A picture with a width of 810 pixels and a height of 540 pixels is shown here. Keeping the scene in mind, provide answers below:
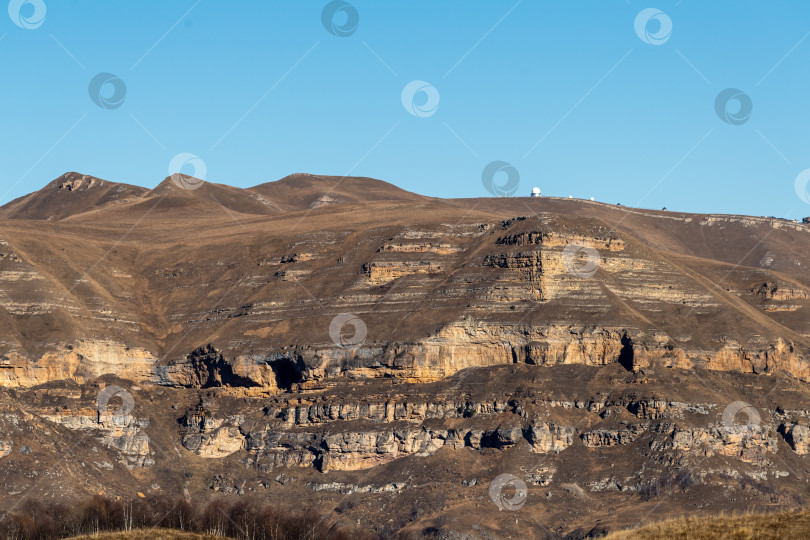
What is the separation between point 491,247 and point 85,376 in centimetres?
5482

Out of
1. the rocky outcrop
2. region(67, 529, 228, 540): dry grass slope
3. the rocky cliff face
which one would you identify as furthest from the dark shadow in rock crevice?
region(67, 529, 228, 540): dry grass slope

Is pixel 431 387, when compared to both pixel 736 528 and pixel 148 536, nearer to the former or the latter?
pixel 148 536

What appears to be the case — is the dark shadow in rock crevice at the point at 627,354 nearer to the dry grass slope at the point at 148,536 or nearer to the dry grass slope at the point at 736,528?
the dry grass slope at the point at 148,536

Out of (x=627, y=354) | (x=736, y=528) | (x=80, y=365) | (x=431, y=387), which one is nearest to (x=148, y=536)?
(x=736, y=528)

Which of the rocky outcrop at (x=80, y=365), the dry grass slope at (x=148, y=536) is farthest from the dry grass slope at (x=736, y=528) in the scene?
the rocky outcrop at (x=80, y=365)

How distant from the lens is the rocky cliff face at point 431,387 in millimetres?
149625

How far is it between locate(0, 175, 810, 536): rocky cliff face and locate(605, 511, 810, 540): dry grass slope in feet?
277

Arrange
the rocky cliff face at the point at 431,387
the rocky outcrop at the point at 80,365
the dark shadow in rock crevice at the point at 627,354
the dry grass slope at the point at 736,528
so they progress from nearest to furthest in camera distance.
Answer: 1. the dry grass slope at the point at 736,528
2. the rocky cliff face at the point at 431,387
3. the rocky outcrop at the point at 80,365
4. the dark shadow in rock crevice at the point at 627,354

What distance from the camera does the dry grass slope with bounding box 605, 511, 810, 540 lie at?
5219cm

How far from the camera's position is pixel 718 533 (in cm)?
5325

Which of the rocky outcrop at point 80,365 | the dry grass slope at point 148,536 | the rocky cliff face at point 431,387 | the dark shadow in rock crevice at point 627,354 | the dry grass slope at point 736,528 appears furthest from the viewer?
the dark shadow in rock crevice at point 627,354

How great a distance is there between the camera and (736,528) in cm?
5331

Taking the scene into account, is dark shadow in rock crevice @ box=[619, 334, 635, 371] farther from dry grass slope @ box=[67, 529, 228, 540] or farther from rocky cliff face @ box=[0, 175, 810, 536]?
dry grass slope @ box=[67, 529, 228, 540]

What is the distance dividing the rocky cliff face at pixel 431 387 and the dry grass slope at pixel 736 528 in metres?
84.5
